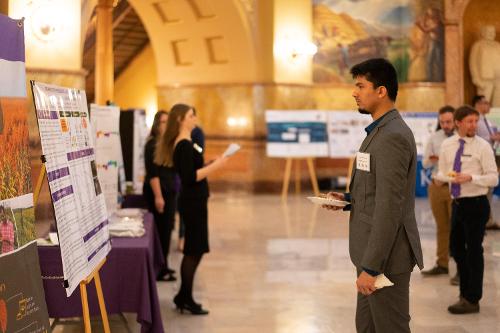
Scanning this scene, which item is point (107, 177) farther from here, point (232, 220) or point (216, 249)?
point (232, 220)

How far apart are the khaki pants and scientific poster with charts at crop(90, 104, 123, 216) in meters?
3.06

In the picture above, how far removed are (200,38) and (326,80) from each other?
9.66ft

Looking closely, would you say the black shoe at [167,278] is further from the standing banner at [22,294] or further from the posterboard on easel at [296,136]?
the posterboard on easel at [296,136]

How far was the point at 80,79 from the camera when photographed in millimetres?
12328

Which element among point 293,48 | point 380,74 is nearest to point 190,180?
point 380,74

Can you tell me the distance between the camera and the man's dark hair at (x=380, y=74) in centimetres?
359

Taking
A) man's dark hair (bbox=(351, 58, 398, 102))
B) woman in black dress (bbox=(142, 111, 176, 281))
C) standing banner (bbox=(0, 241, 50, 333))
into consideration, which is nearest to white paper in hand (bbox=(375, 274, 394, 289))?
man's dark hair (bbox=(351, 58, 398, 102))

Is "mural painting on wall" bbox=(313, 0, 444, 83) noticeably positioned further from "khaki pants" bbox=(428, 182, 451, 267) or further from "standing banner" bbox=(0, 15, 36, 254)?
"standing banner" bbox=(0, 15, 36, 254)

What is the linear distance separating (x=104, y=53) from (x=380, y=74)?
1221 cm

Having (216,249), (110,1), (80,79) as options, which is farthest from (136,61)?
(216,249)

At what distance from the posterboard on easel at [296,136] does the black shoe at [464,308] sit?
371 inches

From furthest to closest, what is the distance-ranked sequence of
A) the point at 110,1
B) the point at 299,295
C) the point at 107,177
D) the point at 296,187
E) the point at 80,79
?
the point at 296,187
the point at 110,1
the point at 80,79
the point at 299,295
the point at 107,177

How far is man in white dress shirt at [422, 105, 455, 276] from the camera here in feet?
25.9

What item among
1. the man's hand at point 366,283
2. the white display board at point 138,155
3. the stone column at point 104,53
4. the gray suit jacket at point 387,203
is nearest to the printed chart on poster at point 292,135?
the stone column at point 104,53
